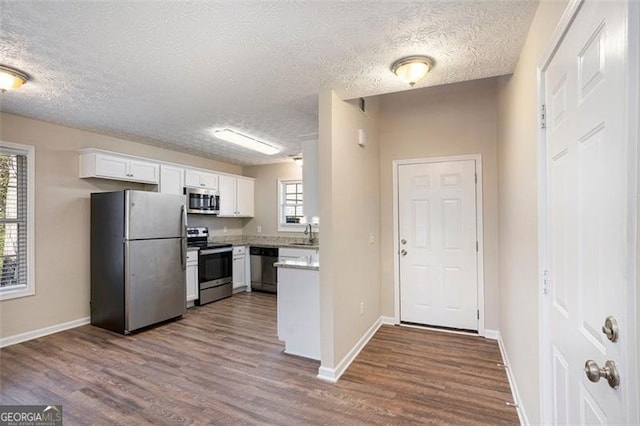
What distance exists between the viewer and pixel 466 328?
362 cm

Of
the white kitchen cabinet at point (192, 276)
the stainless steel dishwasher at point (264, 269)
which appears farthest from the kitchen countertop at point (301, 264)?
the stainless steel dishwasher at point (264, 269)

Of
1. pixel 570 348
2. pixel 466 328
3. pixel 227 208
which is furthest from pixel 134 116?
pixel 466 328

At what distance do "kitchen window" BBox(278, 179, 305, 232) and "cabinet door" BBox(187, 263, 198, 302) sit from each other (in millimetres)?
1954

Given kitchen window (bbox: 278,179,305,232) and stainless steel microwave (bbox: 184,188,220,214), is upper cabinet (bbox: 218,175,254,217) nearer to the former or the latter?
stainless steel microwave (bbox: 184,188,220,214)

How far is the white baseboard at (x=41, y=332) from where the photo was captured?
334 centimetres

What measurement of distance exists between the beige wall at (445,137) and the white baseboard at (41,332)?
379 centimetres

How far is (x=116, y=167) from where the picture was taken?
403 centimetres

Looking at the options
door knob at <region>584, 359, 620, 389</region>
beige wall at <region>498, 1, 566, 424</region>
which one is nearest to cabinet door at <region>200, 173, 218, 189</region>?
beige wall at <region>498, 1, 566, 424</region>

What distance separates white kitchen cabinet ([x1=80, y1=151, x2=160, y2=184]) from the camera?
3857 millimetres

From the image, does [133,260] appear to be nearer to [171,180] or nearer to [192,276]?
[192,276]

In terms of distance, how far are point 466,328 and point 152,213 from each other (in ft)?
13.1

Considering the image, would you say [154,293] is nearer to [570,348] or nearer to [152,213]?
[152,213]

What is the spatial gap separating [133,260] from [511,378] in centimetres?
397

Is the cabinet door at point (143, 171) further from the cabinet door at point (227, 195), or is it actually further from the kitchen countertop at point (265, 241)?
the kitchen countertop at point (265, 241)
